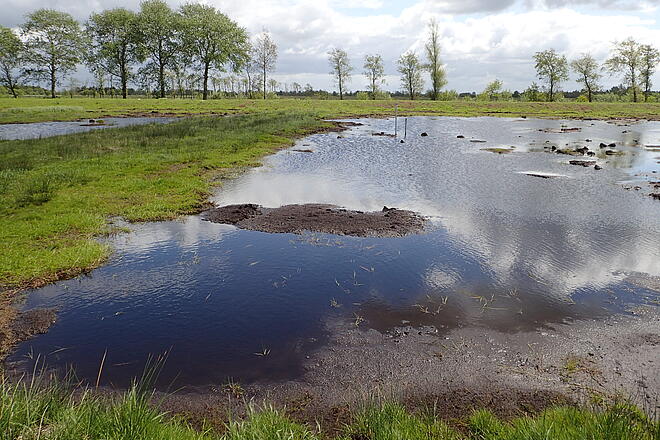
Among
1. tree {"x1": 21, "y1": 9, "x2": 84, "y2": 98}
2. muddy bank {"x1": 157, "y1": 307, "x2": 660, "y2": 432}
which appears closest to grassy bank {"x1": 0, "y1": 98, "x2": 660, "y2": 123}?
tree {"x1": 21, "y1": 9, "x2": 84, "y2": 98}

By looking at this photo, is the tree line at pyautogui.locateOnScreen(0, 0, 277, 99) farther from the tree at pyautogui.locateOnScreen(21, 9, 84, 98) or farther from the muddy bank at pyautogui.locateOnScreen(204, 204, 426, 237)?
the muddy bank at pyautogui.locateOnScreen(204, 204, 426, 237)

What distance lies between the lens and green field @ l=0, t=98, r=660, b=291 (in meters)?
10.6

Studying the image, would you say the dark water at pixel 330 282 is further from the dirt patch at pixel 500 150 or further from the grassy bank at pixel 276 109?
the grassy bank at pixel 276 109

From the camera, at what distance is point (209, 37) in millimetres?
81000

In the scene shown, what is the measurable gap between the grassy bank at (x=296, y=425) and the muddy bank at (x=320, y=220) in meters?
7.57

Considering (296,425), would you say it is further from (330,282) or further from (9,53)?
(9,53)

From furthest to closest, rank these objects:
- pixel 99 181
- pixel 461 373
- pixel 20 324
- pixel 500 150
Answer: pixel 500 150, pixel 99 181, pixel 20 324, pixel 461 373

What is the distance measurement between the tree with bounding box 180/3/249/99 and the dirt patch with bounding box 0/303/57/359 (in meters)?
80.3

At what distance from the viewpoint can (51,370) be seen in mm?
6391

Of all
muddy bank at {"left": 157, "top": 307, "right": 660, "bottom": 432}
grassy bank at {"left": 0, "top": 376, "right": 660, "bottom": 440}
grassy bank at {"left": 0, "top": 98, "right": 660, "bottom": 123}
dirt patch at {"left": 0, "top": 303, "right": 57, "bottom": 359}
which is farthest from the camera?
grassy bank at {"left": 0, "top": 98, "right": 660, "bottom": 123}

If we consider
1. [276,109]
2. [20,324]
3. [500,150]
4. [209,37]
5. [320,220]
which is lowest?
[20,324]

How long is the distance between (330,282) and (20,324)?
5.69 metres

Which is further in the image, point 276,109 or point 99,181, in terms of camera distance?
point 276,109

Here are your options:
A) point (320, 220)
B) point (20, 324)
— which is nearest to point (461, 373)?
point (20, 324)
